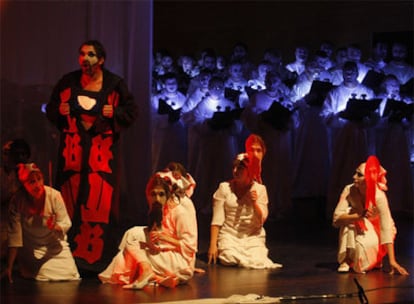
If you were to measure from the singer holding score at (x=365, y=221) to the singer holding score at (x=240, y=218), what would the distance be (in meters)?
0.68

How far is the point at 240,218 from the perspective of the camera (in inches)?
346

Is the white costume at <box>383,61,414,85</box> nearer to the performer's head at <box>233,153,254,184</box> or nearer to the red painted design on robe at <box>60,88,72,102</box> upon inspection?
the performer's head at <box>233,153,254,184</box>

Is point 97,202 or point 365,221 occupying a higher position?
point 97,202

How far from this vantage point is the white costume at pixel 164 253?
7.66 m

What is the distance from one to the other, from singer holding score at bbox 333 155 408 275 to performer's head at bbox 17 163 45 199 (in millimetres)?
2368

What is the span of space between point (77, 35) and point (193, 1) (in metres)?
6.43

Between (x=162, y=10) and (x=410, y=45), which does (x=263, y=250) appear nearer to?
(x=410, y=45)

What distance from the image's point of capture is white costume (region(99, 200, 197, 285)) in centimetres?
766

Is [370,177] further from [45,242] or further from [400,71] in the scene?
[400,71]

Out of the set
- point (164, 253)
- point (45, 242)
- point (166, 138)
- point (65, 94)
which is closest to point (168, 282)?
point (164, 253)

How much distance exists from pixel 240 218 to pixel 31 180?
1909mm

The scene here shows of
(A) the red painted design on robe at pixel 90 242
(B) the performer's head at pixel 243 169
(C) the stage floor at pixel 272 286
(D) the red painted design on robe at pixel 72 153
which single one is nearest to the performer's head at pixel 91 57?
(D) the red painted design on robe at pixel 72 153

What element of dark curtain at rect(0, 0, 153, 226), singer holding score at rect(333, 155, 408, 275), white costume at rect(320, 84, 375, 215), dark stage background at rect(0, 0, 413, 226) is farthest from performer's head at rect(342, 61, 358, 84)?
singer holding score at rect(333, 155, 408, 275)

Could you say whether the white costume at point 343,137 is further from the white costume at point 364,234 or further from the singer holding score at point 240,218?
the white costume at point 364,234
